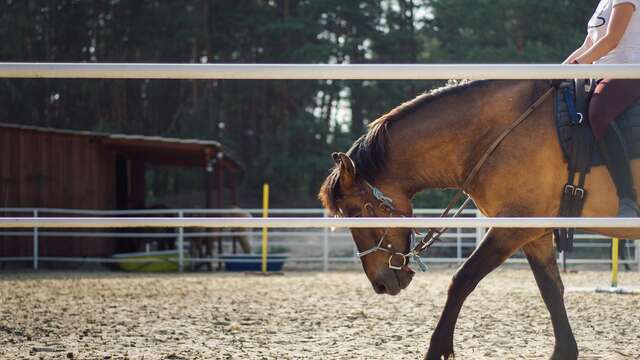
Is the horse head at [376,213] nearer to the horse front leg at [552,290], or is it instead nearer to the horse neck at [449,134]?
the horse neck at [449,134]

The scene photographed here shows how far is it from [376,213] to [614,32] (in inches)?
60.7

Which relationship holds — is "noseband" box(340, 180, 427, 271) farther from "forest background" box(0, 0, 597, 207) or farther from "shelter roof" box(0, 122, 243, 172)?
"forest background" box(0, 0, 597, 207)

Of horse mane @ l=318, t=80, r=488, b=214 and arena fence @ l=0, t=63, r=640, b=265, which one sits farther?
horse mane @ l=318, t=80, r=488, b=214

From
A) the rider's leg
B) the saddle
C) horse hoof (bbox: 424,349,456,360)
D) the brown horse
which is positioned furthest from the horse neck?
horse hoof (bbox: 424,349,456,360)

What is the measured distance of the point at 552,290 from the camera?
404 cm

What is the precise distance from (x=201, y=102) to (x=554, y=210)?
29.9m

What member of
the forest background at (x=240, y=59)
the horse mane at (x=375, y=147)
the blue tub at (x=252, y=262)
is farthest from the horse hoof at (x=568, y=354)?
the forest background at (x=240, y=59)

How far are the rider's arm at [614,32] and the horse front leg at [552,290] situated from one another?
1.07m

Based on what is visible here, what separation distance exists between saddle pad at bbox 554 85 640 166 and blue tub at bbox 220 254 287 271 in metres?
10.8

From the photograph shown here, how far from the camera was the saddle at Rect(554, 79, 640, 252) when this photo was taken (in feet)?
11.7

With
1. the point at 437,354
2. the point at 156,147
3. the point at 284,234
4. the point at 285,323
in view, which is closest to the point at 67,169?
the point at 156,147

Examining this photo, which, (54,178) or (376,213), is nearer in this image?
(376,213)

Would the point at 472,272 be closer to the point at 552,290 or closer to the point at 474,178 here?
the point at 474,178

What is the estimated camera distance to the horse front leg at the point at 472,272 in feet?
11.9
